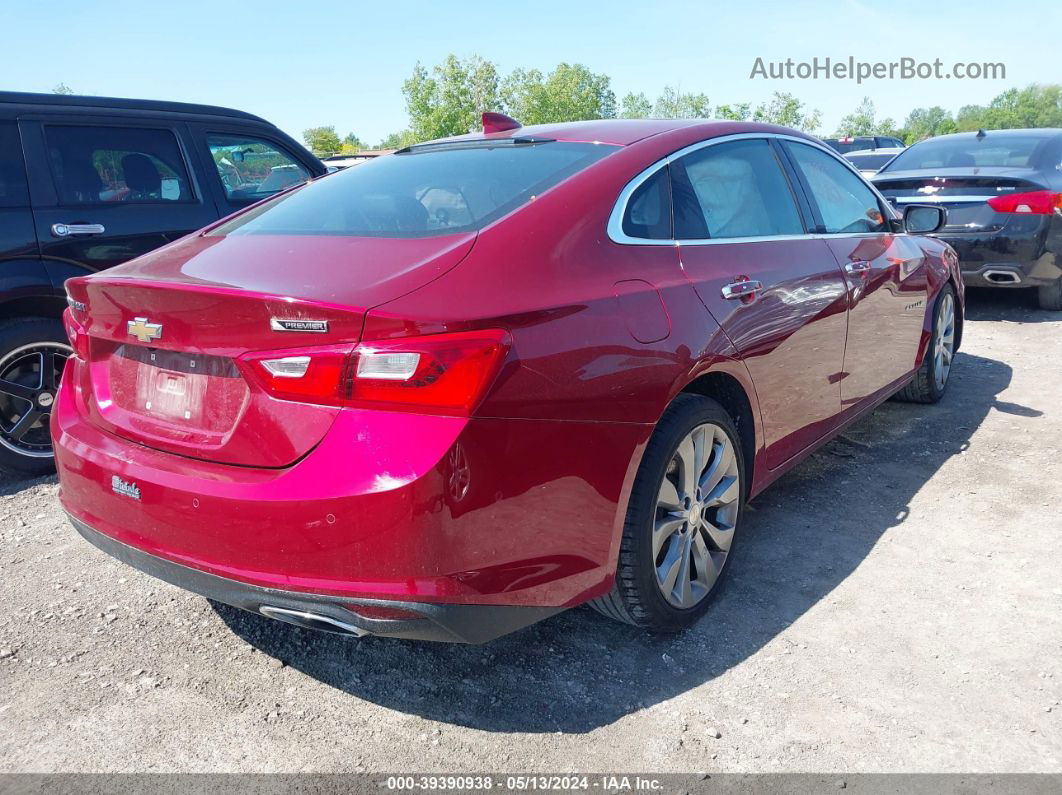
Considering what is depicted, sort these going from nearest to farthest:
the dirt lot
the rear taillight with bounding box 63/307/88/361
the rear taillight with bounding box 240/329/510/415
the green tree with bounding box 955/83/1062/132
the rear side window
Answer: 1. the rear taillight with bounding box 240/329/510/415
2. the dirt lot
3. the rear taillight with bounding box 63/307/88/361
4. the rear side window
5. the green tree with bounding box 955/83/1062/132

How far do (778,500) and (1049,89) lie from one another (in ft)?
441

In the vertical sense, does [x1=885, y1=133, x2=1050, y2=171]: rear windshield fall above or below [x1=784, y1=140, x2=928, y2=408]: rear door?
above

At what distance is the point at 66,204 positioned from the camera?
4.53 m

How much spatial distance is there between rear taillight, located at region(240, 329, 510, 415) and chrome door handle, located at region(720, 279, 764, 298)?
114 cm

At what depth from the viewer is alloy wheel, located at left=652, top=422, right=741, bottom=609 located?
9.15 ft

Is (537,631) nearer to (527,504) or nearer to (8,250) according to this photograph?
(527,504)

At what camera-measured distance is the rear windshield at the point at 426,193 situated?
8.55 feet

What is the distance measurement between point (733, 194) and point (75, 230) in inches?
129

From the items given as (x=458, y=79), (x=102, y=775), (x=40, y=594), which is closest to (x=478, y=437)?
(x=102, y=775)

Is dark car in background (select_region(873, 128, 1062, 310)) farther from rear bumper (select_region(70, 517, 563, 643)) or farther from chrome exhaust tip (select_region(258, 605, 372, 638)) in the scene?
chrome exhaust tip (select_region(258, 605, 372, 638))

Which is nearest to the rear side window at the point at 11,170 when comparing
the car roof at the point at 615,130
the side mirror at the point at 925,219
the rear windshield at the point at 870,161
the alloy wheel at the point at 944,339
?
the car roof at the point at 615,130

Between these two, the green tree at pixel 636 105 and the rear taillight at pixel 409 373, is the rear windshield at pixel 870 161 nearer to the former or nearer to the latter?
the rear taillight at pixel 409 373

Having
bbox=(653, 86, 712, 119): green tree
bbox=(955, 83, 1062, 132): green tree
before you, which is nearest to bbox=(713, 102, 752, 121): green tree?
bbox=(653, 86, 712, 119): green tree

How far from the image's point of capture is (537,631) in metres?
2.99
